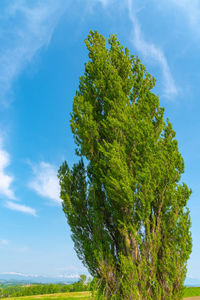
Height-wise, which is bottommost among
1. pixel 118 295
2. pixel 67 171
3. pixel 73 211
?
pixel 118 295

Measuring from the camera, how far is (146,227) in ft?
29.3

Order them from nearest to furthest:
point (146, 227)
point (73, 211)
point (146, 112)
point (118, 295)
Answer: point (118, 295) → point (146, 227) → point (73, 211) → point (146, 112)

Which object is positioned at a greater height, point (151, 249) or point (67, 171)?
point (67, 171)

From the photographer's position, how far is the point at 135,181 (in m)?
9.07

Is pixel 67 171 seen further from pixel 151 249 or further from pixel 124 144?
pixel 151 249

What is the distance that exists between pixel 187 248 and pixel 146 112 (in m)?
5.90

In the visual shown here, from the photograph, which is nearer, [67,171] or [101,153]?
[101,153]

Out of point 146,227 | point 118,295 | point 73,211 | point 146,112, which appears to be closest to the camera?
point 118,295

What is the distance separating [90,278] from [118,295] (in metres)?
1.16

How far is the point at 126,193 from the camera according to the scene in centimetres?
882

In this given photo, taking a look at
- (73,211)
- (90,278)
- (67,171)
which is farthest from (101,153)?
(90,278)

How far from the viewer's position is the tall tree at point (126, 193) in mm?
8656

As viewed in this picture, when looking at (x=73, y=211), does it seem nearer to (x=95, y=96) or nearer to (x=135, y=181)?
(x=135, y=181)

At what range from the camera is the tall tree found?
8.66 m
